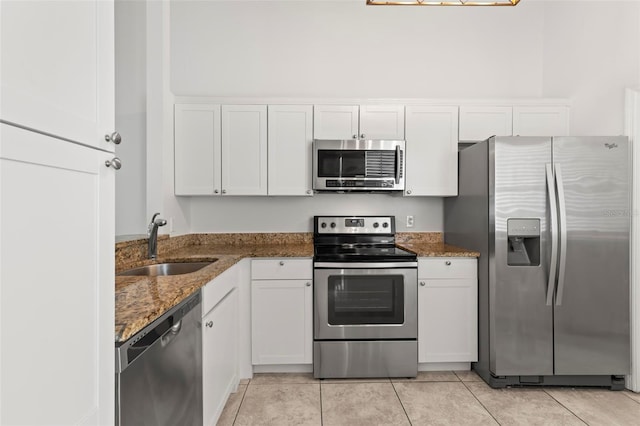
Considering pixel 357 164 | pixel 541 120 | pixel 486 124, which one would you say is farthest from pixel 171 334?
pixel 541 120

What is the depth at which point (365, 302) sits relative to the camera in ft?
9.09

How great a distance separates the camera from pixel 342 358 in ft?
9.02

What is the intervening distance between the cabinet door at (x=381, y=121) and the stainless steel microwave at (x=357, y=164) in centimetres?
10

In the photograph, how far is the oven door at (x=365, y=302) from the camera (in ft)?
9.05

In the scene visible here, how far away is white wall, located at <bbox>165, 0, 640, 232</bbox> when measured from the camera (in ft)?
11.1

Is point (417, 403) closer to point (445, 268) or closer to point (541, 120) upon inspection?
point (445, 268)

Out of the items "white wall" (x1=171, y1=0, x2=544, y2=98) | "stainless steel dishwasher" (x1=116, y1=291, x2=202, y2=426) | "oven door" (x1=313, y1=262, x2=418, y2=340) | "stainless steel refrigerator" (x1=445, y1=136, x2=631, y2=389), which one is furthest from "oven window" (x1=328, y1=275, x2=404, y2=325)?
"white wall" (x1=171, y1=0, x2=544, y2=98)

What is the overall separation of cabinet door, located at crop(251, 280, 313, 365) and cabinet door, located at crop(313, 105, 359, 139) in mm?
1240

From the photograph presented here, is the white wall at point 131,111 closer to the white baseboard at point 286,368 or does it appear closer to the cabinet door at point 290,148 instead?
the cabinet door at point 290,148
